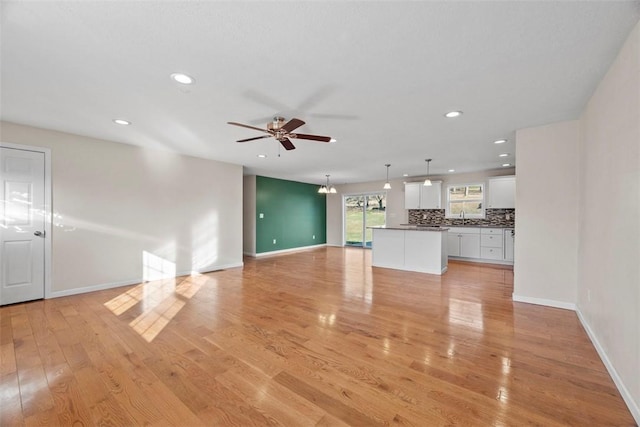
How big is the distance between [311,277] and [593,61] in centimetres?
463

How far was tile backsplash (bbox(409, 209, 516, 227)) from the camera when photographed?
6.84m

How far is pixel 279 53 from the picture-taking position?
1.93 metres

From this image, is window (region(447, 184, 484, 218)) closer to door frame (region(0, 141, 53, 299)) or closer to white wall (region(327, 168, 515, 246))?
white wall (region(327, 168, 515, 246))

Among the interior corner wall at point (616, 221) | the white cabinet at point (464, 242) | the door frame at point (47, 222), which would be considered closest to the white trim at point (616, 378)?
the interior corner wall at point (616, 221)

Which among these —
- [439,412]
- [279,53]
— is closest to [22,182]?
[279,53]

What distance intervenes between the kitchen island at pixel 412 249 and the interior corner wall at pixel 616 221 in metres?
2.62

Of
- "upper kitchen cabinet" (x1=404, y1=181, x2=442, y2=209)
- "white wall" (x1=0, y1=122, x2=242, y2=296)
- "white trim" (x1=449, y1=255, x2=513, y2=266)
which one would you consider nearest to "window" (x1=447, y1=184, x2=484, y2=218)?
"upper kitchen cabinet" (x1=404, y1=181, x2=442, y2=209)

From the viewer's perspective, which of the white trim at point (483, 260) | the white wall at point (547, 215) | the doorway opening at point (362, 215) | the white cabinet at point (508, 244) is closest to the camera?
the white wall at point (547, 215)

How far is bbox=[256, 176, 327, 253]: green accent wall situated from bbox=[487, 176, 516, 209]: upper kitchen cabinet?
5596 millimetres

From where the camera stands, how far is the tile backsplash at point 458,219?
22.4ft

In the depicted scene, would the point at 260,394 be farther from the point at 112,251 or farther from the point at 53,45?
the point at 112,251

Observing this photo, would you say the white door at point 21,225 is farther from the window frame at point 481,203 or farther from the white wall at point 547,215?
the window frame at point 481,203

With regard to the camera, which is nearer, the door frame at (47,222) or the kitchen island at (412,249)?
the door frame at (47,222)

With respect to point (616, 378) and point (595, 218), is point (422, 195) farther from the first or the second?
point (616, 378)
